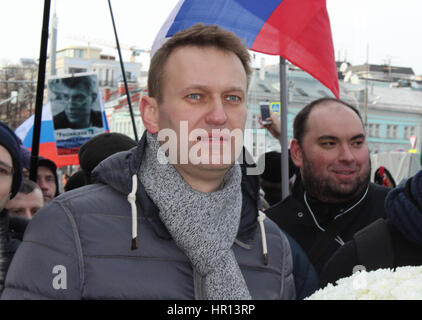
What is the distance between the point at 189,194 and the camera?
6.42ft

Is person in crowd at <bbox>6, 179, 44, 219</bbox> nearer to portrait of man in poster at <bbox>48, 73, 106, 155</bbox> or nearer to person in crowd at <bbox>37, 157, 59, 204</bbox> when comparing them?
person in crowd at <bbox>37, 157, 59, 204</bbox>

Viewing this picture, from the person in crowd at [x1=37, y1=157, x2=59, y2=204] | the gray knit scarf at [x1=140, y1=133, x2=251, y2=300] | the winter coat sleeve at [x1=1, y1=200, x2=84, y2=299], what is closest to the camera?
the winter coat sleeve at [x1=1, y1=200, x2=84, y2=299]

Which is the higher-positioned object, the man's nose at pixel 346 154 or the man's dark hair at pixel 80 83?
Answer: the man's dark hair at pixel 80 83

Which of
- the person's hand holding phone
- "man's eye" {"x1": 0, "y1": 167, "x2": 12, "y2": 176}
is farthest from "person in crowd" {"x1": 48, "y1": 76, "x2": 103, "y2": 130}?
"man's eye" {"x1": 0, "y1": 167, "x2": 12, "y2": 176}

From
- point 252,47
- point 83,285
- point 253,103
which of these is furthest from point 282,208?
point 253,103

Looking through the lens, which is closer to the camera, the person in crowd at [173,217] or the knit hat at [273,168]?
the person in crowd at [173,217]

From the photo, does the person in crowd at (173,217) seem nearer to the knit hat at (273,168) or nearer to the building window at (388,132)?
the knit hat at (273,168)

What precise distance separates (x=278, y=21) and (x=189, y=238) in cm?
248

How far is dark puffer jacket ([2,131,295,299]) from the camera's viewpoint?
67.7 inches

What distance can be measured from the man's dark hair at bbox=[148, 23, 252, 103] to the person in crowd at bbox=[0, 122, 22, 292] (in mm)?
569

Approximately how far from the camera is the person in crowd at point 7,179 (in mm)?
2160

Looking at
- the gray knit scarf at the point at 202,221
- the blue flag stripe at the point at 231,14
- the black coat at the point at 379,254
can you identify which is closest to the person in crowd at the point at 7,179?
the gray knit scarf at the point at 202,221

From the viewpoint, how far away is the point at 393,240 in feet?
7.39

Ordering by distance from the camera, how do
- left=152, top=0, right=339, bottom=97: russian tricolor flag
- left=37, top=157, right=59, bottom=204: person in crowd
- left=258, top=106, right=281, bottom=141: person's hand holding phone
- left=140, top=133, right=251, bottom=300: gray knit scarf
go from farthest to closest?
1. left=37, top=157, right=59, bottom=204: person in crowd
2. left=258, top=106, right=281, bottom=141: person's hand holding phone
3. left=152, top=0, right=339, bottom=97: russian tricolor flag
4. left=140, top=133, right=251, bottom=300: gray knit scarf
